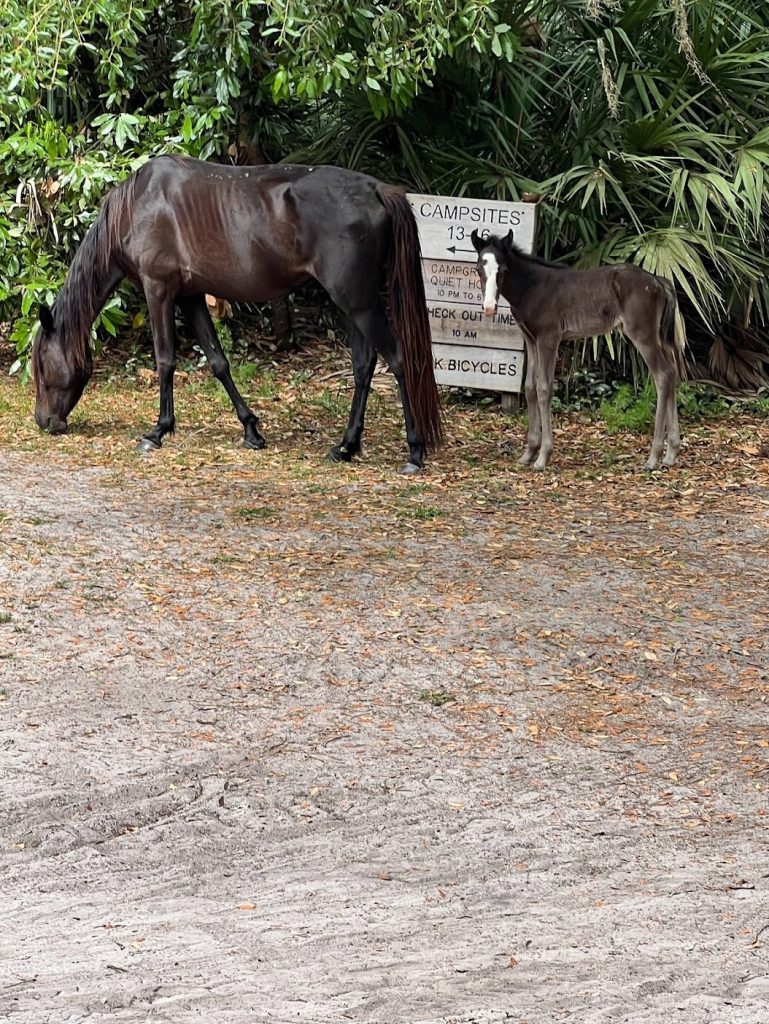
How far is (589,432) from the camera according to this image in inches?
371

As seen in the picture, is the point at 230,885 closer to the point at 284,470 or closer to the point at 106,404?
the point at 284,470

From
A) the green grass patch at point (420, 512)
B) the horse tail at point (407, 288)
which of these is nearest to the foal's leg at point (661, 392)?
the horse tail at point (407, 288)

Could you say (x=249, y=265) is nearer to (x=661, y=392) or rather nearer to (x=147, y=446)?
(x=147, y=446)

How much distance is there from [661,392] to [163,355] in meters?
3.13

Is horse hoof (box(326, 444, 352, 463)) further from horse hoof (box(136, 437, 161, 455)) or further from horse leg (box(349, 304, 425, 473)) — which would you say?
horse hoof (box(136, 437, 161, 455))

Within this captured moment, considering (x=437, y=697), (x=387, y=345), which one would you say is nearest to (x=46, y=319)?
(x=387, y=345)

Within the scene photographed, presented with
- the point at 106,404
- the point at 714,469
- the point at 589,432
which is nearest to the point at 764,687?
the point at 714,469

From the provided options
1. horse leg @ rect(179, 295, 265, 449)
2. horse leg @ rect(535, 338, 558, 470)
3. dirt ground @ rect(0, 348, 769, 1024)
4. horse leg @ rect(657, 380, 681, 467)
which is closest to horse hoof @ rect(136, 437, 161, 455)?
dirt ground @ rect(0, 348, 769, 1024)

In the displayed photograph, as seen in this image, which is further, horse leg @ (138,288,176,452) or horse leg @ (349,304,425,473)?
horse leg @ (138,288,176,452)

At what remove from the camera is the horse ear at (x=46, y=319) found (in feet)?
28.2

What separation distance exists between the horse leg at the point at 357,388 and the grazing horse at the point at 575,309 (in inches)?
31.0

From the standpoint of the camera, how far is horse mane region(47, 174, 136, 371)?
845 centimetres

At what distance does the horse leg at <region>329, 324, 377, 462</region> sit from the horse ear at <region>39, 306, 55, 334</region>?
1.98 m

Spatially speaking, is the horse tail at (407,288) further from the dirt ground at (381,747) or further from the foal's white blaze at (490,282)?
the dirt ground at (381,747)
